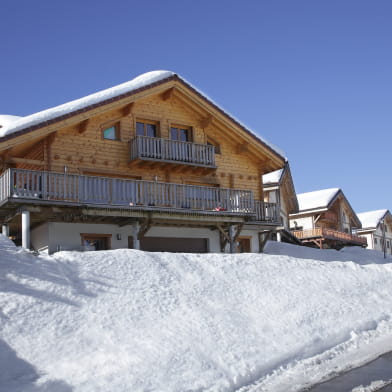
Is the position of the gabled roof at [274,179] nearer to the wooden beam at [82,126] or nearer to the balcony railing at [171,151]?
the balcony railing at [171,151]

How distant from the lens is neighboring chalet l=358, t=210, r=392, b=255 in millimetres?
53438

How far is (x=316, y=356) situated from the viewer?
12.5m

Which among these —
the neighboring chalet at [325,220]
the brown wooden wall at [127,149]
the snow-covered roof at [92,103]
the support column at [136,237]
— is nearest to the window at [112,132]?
the brown wooden wall at [127,149]

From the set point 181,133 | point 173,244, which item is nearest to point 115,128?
point 181,133

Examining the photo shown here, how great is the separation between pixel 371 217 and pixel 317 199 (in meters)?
12.8

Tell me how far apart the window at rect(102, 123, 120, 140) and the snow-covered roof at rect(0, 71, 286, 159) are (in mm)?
1568

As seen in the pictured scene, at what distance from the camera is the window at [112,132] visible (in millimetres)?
21859

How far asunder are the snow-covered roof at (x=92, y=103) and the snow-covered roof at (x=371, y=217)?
32.5m

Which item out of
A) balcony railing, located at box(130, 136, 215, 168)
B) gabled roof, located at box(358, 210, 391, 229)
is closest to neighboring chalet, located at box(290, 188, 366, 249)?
gabled roof, located at box(358, 210, 391, 229)

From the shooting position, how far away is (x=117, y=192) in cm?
1977

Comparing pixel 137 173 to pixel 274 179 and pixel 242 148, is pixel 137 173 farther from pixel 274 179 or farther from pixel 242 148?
pixel 274 179

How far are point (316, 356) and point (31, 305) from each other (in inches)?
248

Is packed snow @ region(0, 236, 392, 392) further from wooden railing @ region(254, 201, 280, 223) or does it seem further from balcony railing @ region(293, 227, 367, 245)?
balcony railing @ region(293, 227, 367, 245)

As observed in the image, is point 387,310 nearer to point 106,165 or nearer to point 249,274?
point 249,274
